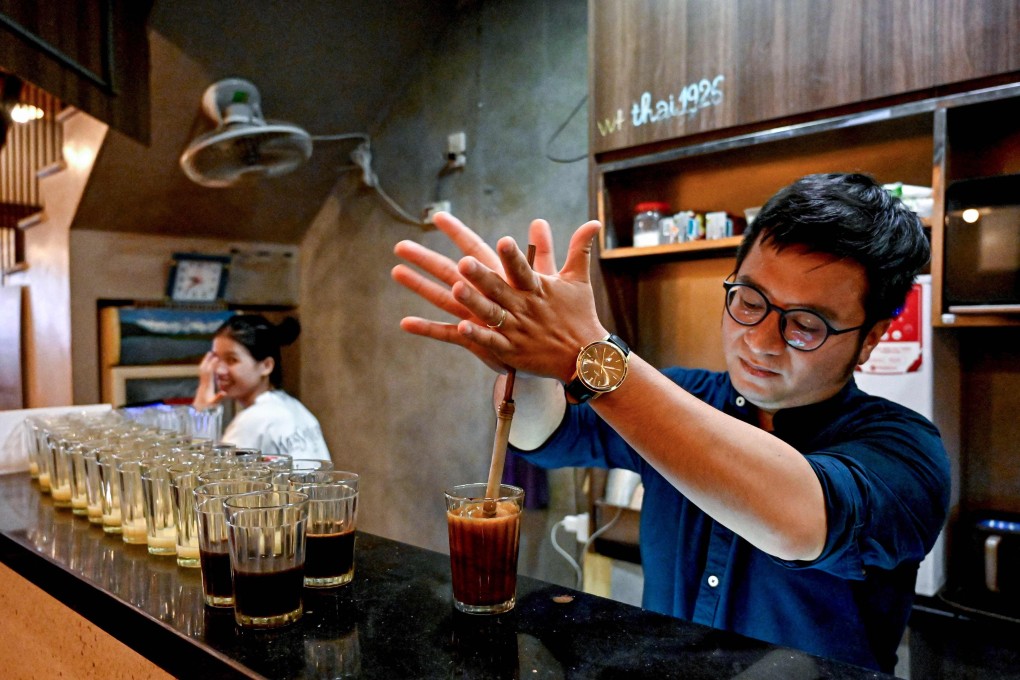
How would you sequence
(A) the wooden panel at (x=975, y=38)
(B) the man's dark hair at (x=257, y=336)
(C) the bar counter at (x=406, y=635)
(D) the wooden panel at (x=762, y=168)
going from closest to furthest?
1. (C) the bar counter at (x=406, y=635)
2. (A) the wooden panel at (x=975, y=38)
3. (D) the wooden panel at (x=762, y=168)
4. (B) the man's dark hair at (x=257, y=336)

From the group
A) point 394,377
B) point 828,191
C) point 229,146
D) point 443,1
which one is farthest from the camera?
point 394,377

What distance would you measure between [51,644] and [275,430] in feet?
4.77

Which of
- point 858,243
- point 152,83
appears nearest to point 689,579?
point 858,243

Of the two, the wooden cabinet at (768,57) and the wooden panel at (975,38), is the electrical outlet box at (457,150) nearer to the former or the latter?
the wooden cabinet at (768,57)

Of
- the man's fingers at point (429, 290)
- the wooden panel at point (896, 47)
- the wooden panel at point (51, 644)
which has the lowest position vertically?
the wooden panel at point (51, 644)

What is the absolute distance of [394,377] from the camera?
→ 4.23 metres

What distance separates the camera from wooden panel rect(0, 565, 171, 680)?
1.09 metres

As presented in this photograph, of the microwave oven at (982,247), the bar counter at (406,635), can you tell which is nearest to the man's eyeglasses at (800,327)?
the bar counter at (406,635)

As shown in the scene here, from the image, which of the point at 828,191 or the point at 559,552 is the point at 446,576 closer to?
the point at 828,191

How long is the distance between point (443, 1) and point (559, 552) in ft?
9.64

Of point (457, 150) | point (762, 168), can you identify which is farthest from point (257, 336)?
point (762, 168)

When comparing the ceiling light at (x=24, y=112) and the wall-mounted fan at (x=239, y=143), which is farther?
the ceiling light at (x=24, y=112)

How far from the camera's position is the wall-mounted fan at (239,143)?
3213 millimetres

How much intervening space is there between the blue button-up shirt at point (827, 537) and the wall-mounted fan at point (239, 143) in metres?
2.44
